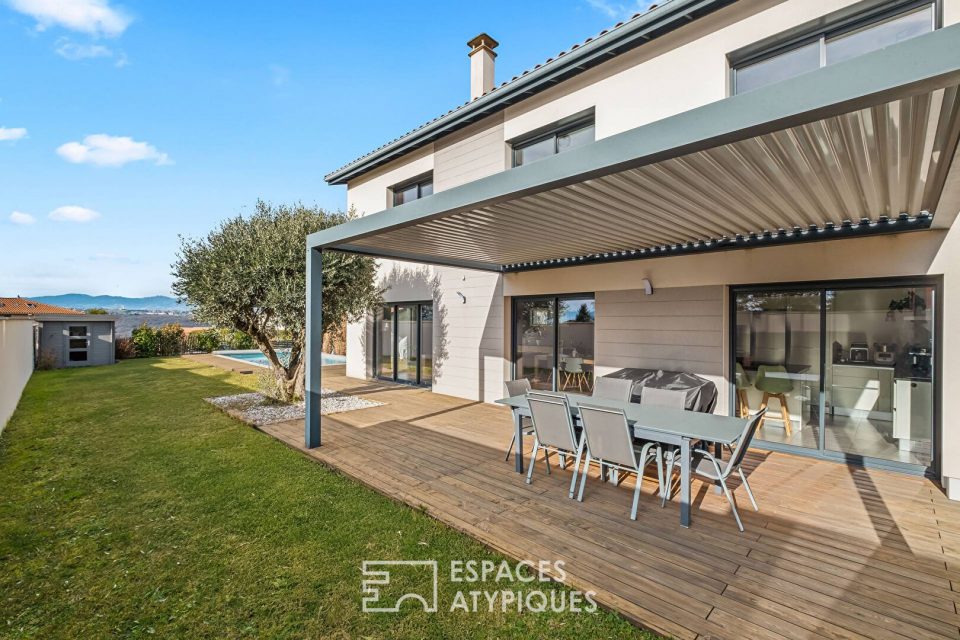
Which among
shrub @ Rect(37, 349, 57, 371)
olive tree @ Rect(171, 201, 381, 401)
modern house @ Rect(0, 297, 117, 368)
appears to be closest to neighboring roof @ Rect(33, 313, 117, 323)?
modern house @ Rect(0, 297, 117, 368)

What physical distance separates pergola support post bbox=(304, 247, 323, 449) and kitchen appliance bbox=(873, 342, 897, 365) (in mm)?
6807

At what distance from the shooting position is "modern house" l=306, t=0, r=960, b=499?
8.21 feet

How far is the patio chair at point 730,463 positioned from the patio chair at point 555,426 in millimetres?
1054

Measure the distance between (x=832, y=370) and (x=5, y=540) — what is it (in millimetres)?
8440

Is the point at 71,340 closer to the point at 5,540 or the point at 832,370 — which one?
the point at 5,540

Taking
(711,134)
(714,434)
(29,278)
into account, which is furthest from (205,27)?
(29,278)

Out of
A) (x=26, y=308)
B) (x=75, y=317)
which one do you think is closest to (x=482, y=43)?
(x=75, y=317)

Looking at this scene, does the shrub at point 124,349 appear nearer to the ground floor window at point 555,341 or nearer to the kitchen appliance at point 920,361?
the ground floor window at point 555,341

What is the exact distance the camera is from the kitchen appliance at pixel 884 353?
16.0 feet

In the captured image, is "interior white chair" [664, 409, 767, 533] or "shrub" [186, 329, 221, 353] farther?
"shrub" [186, 329, 221, 353]

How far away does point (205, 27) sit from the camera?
8.70 meters

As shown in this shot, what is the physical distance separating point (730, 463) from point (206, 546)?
426 centimetres

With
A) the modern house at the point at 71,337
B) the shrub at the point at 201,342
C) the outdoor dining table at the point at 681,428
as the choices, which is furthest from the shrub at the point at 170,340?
the outdoor dining table at the point at 681,428

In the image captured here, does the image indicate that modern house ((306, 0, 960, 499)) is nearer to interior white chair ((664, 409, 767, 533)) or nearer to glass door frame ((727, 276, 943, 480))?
glass door frame ((727, 276, 943, 480))
